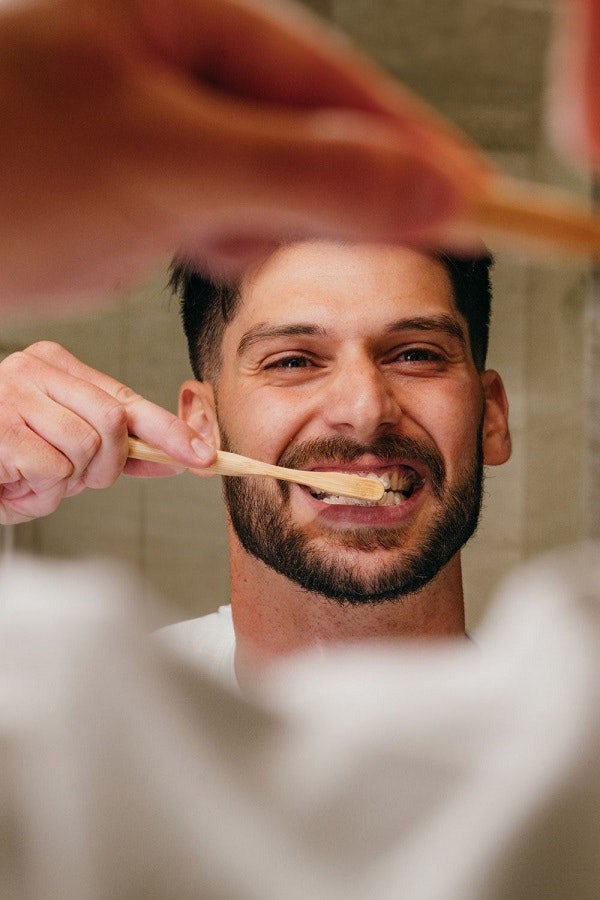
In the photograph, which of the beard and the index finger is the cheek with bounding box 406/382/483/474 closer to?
the beard

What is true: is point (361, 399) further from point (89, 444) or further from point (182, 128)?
point (182, 128)

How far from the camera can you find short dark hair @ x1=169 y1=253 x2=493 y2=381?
1.50ft

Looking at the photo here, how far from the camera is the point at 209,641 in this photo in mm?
495

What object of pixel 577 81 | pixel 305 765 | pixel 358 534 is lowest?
pixel 305 765

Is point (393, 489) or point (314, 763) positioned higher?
point (393, 489)

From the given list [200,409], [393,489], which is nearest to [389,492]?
[393,489]

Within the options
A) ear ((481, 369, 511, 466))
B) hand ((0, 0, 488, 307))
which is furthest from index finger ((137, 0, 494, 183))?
ear ((481, 369, 511, 466))

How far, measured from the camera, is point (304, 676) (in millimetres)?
502

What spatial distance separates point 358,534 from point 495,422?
0.09 meters

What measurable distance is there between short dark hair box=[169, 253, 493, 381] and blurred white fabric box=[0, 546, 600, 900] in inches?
4.8

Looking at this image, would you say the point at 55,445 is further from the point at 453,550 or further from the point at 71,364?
the point at 453,550

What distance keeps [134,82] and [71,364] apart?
0.26 meters

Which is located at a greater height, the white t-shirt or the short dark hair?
the short dark hair

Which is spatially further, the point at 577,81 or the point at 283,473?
the point at 283,473
